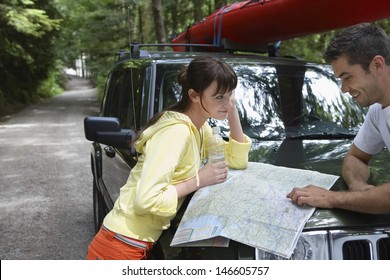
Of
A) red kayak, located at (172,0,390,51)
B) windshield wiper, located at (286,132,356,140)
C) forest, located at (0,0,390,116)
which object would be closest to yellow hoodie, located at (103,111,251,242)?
windshield wiper, located at (286,132,356,140)

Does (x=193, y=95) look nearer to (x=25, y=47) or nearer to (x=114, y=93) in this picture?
(x=114, y=93)

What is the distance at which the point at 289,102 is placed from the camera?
3512mm

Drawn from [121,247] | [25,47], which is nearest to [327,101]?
[121,247]

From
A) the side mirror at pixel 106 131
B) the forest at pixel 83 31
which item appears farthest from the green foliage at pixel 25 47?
the side mirror at pixel 106 131

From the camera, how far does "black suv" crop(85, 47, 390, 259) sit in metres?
1.82

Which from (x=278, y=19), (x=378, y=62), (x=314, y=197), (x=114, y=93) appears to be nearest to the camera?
(x=314, y=197)

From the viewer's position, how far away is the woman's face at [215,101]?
2.11 meters

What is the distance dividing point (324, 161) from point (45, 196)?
5191mm

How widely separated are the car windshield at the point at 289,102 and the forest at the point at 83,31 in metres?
8.17

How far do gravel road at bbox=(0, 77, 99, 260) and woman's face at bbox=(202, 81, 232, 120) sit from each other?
2.90 m

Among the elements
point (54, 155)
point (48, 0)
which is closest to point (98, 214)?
point (54, 155)

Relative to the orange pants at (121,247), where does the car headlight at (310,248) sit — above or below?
above

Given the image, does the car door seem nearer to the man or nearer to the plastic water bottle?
the plastic water bottle

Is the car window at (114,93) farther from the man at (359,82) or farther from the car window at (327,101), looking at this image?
the man at (359,82)
